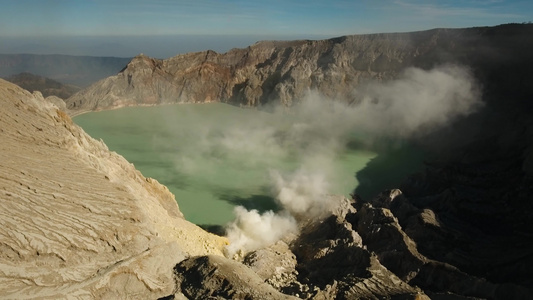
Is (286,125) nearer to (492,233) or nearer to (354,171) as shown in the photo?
(354,171)

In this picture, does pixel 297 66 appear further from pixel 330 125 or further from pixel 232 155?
pixel 232 155

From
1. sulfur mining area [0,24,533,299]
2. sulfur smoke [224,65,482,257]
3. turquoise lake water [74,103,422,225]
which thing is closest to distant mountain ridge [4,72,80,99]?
turquoise lake water [74,103,422,225]

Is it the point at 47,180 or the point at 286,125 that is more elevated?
the point at 47,180

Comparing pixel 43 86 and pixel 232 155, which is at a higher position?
pixel 43 86

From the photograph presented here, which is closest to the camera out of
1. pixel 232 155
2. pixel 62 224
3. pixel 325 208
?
pixel 62 224

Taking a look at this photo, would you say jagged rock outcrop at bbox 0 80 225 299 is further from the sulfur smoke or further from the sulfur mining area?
the sulfur smoke

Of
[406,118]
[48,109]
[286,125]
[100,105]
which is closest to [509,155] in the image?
[406,118]

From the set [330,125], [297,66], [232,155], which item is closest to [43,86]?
[297,66]
